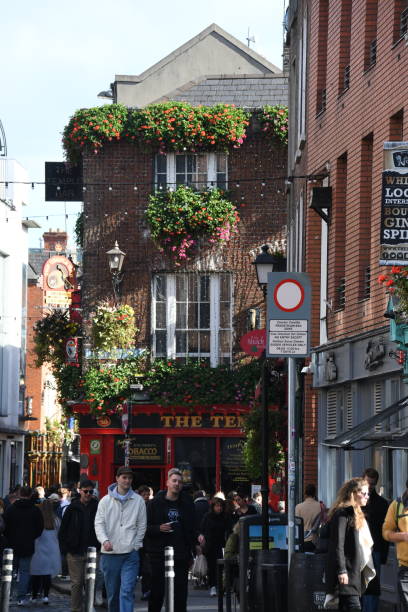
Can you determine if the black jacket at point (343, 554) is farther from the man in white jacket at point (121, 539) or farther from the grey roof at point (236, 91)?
the grey roof at point (236, 91)

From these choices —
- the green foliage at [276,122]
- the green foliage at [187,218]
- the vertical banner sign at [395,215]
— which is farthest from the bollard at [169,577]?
the green foliage at [276,122]

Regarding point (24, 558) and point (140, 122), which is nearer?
point (24, 558)

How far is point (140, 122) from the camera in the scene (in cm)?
3731

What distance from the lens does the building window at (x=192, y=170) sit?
37.2m

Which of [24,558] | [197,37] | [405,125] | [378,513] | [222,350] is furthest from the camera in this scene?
[197,37]

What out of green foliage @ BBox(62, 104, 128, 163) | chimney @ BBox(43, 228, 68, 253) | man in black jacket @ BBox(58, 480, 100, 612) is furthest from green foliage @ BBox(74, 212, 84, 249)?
chimney @ BBox(43, 228, 68, 253)

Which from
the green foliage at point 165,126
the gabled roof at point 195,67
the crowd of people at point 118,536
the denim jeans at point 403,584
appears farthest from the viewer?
the gabled roof at point 195,67

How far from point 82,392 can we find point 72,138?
21.9 ft

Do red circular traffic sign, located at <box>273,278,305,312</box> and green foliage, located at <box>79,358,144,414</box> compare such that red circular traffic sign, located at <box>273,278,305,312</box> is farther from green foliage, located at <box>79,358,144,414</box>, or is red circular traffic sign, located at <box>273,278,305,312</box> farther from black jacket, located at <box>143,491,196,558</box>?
green foliage, located at <box>79,358,144,414</box>

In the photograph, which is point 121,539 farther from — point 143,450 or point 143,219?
point 143,219

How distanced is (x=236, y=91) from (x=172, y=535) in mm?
25460

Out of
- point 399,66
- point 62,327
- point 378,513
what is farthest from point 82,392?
point 378,513

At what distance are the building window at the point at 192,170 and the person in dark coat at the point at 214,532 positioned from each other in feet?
48.7

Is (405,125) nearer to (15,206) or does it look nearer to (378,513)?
(378,513)
